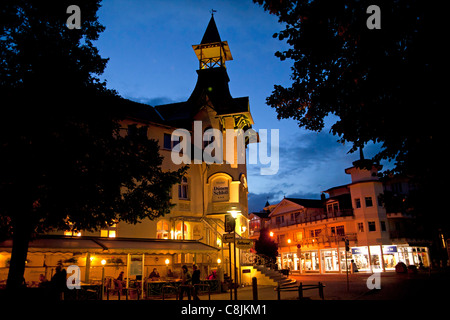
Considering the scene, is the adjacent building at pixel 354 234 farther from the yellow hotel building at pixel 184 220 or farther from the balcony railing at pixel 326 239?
the yellow hotel building at pixel 184 220

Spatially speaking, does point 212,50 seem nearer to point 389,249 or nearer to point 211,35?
point 211,35

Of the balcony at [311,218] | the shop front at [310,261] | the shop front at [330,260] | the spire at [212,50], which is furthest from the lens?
the shop front at [310,261]

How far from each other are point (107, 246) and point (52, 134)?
386 inches

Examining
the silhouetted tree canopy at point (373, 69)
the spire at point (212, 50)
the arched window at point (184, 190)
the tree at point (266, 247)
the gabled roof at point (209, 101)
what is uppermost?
the spire at point (212, 50)

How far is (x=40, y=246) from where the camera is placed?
17203mm

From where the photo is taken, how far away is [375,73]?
7.61 meters

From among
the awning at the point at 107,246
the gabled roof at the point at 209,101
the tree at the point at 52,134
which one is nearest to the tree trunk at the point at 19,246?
the tree at the point at 52,134

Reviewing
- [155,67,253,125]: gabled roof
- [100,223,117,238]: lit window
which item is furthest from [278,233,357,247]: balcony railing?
[100,223,117,238]: lit window

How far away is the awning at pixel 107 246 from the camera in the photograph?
17422 mm

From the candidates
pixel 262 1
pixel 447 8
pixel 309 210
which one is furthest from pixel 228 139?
pixel 309 210

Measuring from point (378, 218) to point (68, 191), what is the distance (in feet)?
145

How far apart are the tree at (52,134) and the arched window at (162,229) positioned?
1268 cm

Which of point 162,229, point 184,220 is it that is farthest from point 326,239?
point 162,229

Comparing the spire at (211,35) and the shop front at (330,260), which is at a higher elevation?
the spire at (211,35)
